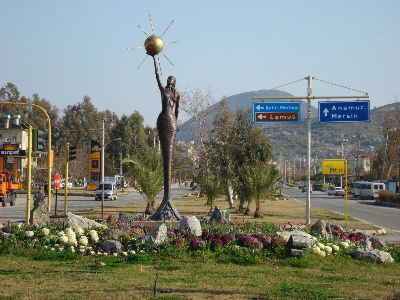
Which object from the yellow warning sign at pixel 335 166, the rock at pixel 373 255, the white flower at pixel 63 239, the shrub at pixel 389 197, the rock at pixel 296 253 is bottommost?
the rock at pixel 373 255

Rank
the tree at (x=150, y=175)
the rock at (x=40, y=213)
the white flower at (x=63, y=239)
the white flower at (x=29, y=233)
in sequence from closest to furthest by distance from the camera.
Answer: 1. the white flower at (x=63, y=239)
2. the white flower at (x=29, y=233)
3. the rock at (x=40, y=213)
4. the tree at (x=150, y=175)

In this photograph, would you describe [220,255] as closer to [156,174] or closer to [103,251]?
[103,251]

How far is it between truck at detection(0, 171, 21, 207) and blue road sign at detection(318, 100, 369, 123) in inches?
982

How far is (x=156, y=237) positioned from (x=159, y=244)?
0.17m

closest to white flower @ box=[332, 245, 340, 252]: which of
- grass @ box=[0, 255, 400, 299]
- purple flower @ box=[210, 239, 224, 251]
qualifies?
grass @ box=[0, 255, 400, 299]

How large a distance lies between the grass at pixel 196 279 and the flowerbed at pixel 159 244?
44cm

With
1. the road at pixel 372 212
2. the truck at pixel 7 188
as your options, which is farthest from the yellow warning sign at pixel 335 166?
the truck at pixel 7 188

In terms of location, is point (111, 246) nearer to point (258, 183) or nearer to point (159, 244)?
point (159, 244)

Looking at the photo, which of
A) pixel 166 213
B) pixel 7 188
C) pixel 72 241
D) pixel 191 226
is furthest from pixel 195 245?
pixel 7 188

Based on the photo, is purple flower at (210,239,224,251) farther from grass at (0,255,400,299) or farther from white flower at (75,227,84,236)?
white flower at (75,227,84,236)

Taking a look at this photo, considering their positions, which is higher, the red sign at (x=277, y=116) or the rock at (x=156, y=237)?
the red sign at (x=277, y=116)

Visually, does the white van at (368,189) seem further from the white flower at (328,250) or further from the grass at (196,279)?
the grass at (196,279)

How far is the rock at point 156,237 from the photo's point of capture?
16391 millimetres

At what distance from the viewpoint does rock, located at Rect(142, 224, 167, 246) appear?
53.8ft
